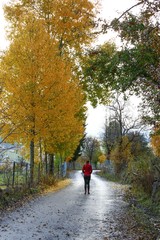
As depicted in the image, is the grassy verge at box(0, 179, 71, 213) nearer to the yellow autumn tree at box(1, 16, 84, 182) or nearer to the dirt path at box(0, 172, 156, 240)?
the dirt path at box(0, 172, 156, 240)

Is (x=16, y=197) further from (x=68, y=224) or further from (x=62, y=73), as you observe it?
(x=62, y=73)

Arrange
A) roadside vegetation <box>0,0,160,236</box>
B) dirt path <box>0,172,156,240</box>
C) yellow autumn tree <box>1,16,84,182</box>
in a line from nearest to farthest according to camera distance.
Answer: dirt path <box>0,172,156,240</box>, roadside vegetation <box>0,0,160,236</box>, yellow autumn tree <box>1,16,84,182</box>

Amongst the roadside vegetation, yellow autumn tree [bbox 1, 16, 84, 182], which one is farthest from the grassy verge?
yellow autumn tree [bbox 1, 16, 84, 182]

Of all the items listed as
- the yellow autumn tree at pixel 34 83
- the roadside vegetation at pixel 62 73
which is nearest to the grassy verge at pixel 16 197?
the roadside vegetation at pixel 62 73

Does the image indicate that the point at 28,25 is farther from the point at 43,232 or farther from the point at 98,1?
the point at 43,232

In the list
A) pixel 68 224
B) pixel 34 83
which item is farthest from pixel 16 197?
pixel 34 83

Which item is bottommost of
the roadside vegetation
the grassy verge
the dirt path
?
the dirt path

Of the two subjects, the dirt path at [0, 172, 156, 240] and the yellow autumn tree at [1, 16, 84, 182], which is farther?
the yellow autumn tree at [1, 16, 84, 182]

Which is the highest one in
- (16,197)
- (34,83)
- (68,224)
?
(34,83)

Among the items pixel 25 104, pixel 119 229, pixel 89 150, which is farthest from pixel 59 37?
pixel 89 150

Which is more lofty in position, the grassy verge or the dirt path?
the grassy verge

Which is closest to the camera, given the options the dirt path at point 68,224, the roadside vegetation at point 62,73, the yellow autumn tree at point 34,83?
the dirt path at point 68,224

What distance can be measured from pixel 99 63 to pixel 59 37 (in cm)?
1160

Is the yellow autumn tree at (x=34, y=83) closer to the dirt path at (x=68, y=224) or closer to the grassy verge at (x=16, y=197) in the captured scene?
the grassy verge at (x=16, y=197)
